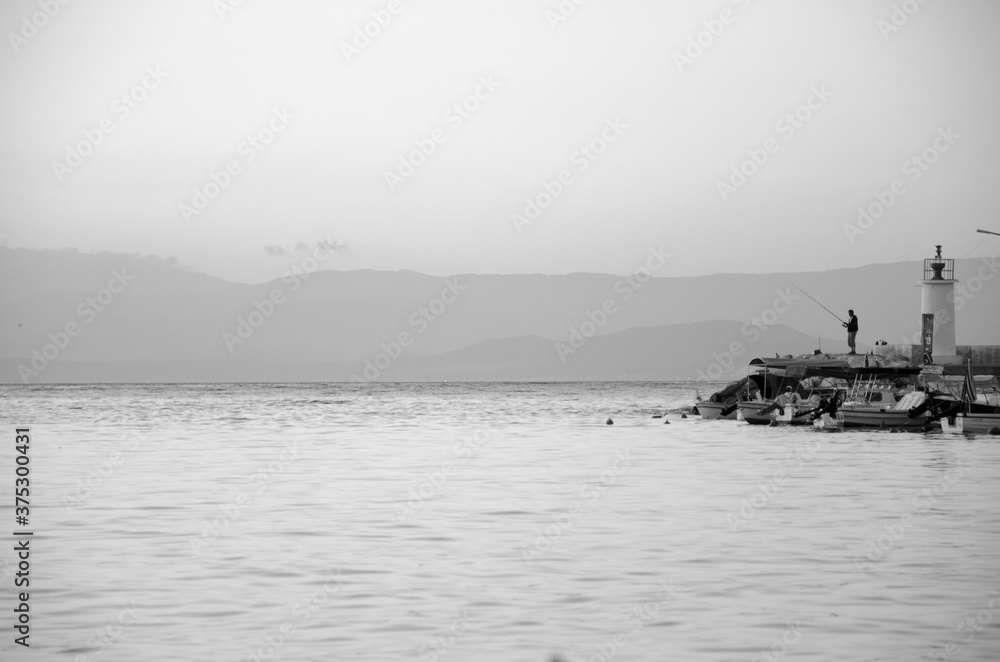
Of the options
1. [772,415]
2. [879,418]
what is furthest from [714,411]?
[879,418]

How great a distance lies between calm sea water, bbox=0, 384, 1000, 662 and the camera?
13.5 m

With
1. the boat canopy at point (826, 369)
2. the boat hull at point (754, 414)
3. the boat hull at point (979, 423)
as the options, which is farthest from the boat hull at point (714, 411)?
the boat hull at point (979, 423)

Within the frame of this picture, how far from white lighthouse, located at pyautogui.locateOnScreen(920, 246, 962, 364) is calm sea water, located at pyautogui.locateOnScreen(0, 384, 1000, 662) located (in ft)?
174

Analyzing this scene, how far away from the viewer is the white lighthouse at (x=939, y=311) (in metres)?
90.3

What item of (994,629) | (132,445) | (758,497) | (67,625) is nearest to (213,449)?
(132,445)

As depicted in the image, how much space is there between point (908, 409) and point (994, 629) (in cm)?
4748

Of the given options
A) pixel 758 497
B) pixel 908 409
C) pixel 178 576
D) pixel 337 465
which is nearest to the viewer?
pixel 178 576

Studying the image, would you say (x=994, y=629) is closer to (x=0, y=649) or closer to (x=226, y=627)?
(x=226, y=627)

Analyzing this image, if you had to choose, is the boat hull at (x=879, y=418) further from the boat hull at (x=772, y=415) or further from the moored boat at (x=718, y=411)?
the moored boat at (x=718, y=411)

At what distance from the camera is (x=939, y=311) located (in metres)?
90.8

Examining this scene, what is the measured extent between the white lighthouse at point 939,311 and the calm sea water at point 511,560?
52960 mm

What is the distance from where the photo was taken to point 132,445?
162 feet

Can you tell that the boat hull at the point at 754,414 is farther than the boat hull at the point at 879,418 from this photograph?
Yes

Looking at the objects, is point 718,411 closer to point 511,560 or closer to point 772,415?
point 772,415
